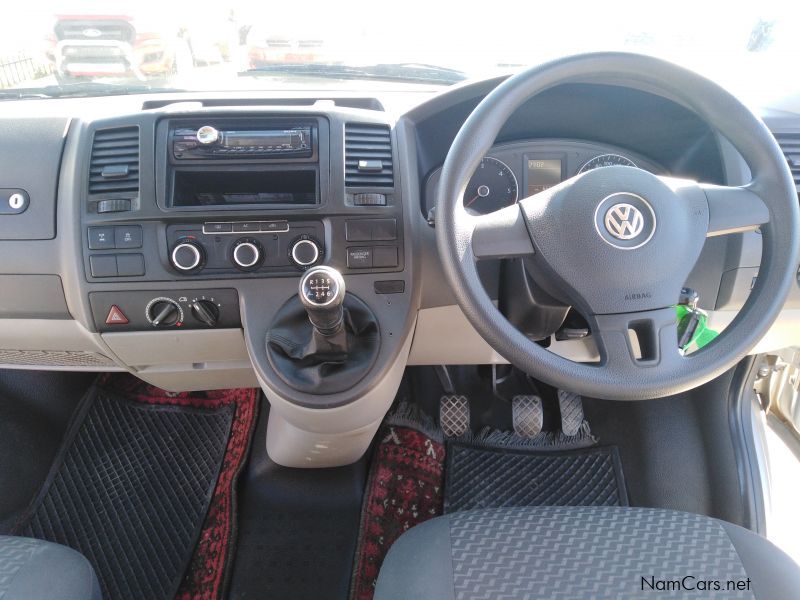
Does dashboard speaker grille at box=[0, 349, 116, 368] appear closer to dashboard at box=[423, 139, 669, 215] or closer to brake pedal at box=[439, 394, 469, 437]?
dashboard at box=[423, 139, 669, 215]

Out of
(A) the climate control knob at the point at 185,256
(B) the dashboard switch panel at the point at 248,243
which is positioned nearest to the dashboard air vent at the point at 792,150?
(B) the dashboard switch panel at the point at 248,243

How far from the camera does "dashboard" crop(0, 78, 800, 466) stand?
1170 millimetres

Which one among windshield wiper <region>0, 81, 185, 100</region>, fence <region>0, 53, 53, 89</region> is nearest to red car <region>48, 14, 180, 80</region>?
fence <region>0, 53, 53, 89</region>

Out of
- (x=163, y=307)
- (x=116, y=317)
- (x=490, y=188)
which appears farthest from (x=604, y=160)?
(x=116, y=317)

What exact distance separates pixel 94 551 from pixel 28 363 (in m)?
0.58

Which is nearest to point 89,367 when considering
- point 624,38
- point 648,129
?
point 648,129

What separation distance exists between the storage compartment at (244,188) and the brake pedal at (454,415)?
1023 mm

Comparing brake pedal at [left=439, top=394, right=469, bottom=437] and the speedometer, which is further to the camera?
brake pedal at [left=439, top=394, right=469, bottom=437]

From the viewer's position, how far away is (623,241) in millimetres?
907

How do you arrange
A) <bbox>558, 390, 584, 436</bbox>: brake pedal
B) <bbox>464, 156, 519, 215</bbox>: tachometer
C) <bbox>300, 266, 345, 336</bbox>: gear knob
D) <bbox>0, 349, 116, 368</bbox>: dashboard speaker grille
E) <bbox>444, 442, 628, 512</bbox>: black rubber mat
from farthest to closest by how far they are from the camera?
1. <bbox>558, 390, 584, 436</bbox>: brake pedal
2. <bbox>444, 442, 628, 512</bbox>: black rubber mat
3. <bbox>0, 349, 116, 368</bbox>: dashboard speaker grille
4. <bbox>464, 156, 519, 215</bbox>: tachometer
5. <bbox>300, 266, 345, 336</bbox>: gear knob

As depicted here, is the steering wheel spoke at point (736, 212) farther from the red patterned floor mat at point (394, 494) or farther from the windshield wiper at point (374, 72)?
the red patterned floor mat at point (394, 494)

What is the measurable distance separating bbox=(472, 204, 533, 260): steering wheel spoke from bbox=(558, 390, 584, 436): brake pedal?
3.82 ft

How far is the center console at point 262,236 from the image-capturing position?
1.16 meters

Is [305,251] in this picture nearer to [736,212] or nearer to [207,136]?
[207,136]
